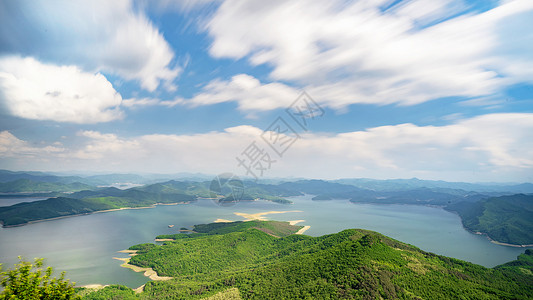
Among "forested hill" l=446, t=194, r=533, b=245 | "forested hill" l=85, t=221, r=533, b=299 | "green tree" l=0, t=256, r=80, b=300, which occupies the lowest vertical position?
"forested hill" l=446, t=194, r=533, b=245

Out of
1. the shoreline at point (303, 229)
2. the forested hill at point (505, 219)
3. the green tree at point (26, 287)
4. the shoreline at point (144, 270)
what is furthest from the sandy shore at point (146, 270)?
the forested hill at point (505, 219)

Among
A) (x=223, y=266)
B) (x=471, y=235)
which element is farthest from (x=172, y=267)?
(x=471, y=235)

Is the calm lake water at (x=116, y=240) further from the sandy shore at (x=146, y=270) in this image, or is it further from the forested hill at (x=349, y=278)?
the forested hill at (x=349, y=278)

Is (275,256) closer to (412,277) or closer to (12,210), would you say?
(412,277)

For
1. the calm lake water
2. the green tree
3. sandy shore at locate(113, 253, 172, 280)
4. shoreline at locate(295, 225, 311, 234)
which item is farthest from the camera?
shoreline at locate(295, 225, 311, 234)

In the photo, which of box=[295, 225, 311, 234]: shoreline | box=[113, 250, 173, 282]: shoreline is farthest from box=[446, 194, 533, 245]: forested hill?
box=[113, 250, 173, 282]: shoreline

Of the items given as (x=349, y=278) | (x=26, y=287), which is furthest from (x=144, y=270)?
(x=26, y=287)

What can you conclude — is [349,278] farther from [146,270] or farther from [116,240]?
[116,240]

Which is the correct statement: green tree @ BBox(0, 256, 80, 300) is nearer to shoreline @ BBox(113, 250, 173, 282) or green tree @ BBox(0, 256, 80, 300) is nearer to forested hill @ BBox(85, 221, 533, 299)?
forested hill @ BBox(85, 221, 533, 299)

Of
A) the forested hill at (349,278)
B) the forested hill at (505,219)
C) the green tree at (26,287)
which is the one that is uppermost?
the green tree at (26,287)
